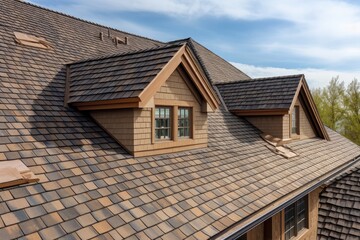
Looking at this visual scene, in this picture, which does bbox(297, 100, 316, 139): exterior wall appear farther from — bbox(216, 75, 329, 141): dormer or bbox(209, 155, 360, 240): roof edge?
bbox(209, 155, 360, 240): roof edge

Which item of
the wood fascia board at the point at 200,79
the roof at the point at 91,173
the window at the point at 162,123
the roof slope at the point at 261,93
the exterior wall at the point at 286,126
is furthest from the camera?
the exterior wall at the point at 286,126

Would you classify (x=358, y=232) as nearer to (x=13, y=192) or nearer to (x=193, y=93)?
(x=193, y=93)

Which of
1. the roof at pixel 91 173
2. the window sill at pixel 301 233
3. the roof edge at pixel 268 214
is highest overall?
the roof at pixel 91 173

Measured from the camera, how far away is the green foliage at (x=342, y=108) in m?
30.6

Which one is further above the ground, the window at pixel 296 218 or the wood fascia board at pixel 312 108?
the wood fascia board at pixel 312 108

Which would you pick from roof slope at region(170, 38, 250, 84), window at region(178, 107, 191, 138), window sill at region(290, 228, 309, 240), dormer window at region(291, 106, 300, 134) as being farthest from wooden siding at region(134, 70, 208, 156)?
roof slope at region(170, 38, 250, 84)

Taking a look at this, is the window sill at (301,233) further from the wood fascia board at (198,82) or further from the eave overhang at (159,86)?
the eave overhang at (159,86)

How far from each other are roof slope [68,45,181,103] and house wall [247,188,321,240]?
177 inches

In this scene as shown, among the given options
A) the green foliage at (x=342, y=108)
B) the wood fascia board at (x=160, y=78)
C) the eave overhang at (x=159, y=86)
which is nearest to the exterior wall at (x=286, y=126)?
the eave overhang at (x=159, y=86)

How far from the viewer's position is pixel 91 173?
5301 mm

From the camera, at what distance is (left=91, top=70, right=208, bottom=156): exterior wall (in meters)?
6.52

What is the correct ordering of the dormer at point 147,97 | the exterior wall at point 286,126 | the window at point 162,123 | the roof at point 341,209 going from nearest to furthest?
the dormer at point 147,97 → the window at point 162,123 → the roof at point 341,209 → the exterior wall at point 286,126

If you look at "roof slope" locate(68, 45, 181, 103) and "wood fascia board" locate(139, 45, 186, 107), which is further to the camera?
"roof slope" locate(68, 45, 181, 103)

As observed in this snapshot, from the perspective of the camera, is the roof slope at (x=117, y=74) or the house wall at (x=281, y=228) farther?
the house wall at (x=281, y=228)
